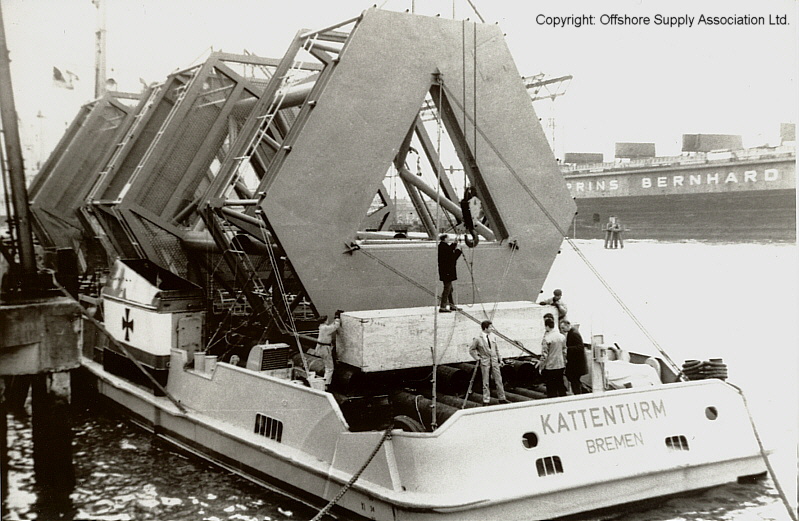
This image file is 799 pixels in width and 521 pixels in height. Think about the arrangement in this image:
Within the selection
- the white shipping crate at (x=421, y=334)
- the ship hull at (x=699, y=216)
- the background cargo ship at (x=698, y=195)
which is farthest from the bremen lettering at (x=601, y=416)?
the background cargo ship at (x=698, y=195)

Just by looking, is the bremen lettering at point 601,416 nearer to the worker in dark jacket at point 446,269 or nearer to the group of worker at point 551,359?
the group of worker at point 551,359

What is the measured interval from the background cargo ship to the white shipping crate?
14.6m

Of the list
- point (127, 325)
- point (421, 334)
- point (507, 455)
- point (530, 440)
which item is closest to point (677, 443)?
point (530, 440)

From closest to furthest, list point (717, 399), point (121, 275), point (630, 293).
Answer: point (717, 399), point (121, 275), point (630, 293)

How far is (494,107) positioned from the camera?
39.5ft

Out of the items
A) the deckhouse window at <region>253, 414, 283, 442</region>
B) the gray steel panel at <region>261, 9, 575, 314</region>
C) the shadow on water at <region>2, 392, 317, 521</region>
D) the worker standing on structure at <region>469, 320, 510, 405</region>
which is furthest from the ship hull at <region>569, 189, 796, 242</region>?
the shadow on water at <region>2, 392, 317, 521</region>

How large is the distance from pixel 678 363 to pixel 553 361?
9549 millimetres

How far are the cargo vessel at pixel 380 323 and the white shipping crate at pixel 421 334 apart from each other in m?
0.03

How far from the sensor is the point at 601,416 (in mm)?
8523

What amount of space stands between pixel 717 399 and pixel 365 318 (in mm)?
4419

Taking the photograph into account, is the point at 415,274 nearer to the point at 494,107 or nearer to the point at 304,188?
the point at 304,188

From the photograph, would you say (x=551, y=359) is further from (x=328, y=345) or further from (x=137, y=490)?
(x=137, y=490)

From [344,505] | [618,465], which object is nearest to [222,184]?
[344,505]

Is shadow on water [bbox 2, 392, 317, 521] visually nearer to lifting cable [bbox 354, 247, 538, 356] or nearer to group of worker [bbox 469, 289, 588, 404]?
group of worker [bbox 469, 289, 588, 404]
